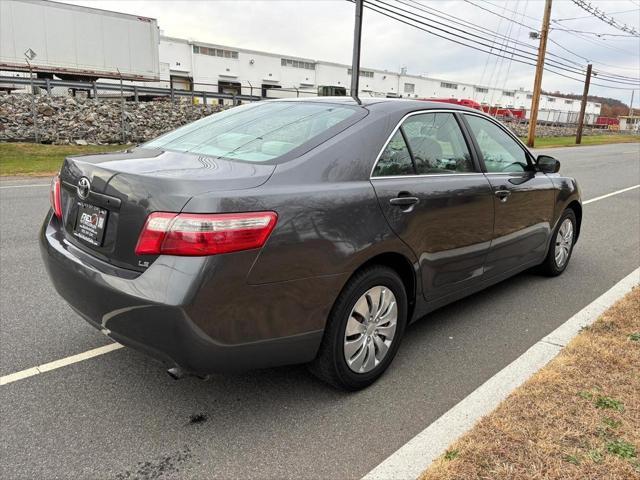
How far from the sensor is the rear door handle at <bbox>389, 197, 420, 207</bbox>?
302 centimetres

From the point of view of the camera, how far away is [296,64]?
5981 cm

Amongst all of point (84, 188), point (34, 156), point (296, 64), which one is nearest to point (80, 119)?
point (34, 156)

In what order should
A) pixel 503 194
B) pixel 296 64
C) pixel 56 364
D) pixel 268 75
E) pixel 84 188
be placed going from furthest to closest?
pixel 296 64 → pixel 268 75 → pixel 503 194 → pixel 56 364 → pixel 84 188

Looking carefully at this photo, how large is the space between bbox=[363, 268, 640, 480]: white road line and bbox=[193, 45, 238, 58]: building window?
171ft

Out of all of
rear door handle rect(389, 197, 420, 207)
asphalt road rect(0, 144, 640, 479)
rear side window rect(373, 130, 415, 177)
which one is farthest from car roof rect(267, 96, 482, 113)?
asphalt road rect(0, 144, 640, 479)

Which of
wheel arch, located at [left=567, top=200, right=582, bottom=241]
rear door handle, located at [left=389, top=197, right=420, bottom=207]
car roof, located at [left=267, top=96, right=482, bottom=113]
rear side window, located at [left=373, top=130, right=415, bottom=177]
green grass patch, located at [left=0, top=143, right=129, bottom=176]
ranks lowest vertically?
green grass patch, located at [left=0, top=143, right=129, bottom=176]

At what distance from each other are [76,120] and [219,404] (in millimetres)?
19027

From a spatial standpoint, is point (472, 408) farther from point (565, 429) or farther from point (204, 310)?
point (204, 310)

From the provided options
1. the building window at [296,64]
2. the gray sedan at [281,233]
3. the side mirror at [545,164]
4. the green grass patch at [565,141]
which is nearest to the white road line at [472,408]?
the gray sedan at [281,233]

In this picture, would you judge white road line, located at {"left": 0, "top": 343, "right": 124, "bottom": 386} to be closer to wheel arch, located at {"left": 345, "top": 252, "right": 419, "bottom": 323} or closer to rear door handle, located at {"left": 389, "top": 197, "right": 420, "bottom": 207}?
wheel arch, located at {"left": 345, "top": 252, "right": 419, "bottom": 323}

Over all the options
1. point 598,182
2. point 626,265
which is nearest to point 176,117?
point 598,182

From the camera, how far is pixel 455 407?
2916 mm

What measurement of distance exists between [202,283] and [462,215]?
2.00m

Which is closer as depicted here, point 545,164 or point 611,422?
point 611,422
